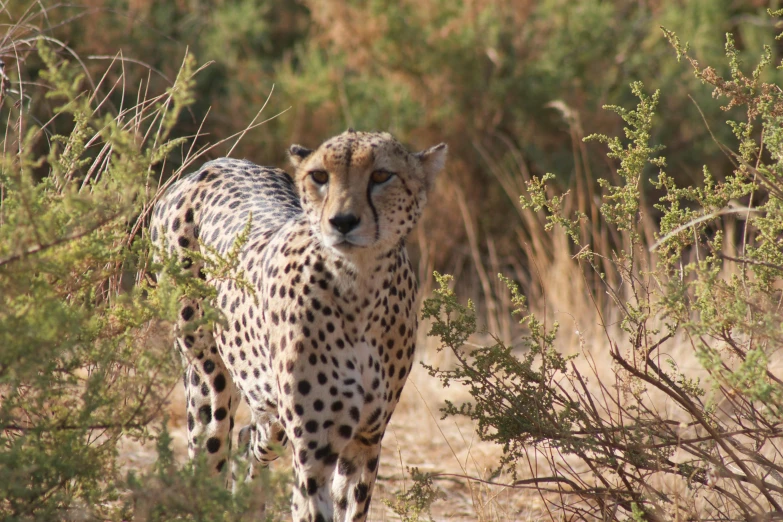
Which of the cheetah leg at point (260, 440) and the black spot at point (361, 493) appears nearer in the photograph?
the black spot at point (361, 493)

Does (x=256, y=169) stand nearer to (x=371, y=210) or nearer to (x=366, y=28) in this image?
(x=371, y=210)

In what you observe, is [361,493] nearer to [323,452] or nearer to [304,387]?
[323,452]

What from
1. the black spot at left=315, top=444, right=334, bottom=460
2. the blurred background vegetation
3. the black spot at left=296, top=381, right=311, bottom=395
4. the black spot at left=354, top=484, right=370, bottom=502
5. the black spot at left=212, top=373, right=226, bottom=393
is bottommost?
the black spot at left=354, top=484, right=370, bottom=502

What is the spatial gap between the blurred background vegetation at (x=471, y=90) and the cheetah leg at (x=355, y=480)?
4.39 m

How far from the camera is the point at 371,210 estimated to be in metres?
2.72

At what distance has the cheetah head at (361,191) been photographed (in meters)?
2.68

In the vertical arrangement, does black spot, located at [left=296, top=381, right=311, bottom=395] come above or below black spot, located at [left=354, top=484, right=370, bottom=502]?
above

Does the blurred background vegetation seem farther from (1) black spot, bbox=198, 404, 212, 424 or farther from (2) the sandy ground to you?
(1) black spot, bbox=198, 404, 212, 424

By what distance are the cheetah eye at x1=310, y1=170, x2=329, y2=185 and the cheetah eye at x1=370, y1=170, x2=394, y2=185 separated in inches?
5.4

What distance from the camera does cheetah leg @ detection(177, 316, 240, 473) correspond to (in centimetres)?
357

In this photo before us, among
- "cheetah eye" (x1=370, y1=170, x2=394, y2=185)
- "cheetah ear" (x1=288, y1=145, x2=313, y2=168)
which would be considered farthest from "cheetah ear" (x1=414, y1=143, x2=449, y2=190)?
"cheetah ear" (x1=288, y1=145, x2=313, y2=168)

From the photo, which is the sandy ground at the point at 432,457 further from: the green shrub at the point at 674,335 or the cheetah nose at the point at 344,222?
the cheetah nose at the point at 344,222

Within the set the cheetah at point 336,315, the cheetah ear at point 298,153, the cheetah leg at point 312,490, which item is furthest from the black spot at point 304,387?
the cheetah ear at point 298,153

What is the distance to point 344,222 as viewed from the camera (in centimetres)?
265
